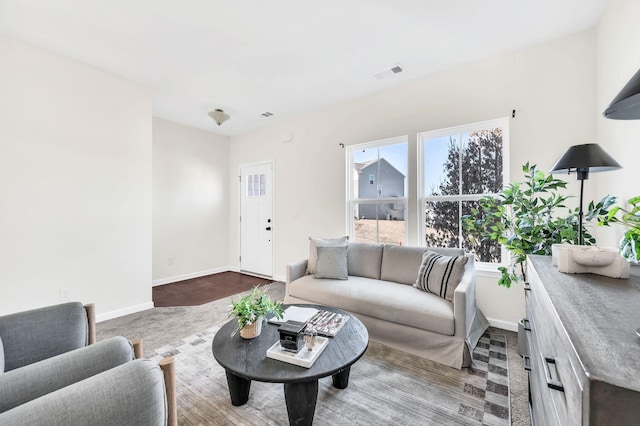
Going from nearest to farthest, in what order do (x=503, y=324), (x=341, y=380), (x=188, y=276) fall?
(x=341, y=380) → (x=503, y=324) → (x=188, y=276)

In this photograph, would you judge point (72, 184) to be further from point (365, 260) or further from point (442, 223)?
point (442, 223)

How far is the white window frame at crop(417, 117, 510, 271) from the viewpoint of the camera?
109 inches

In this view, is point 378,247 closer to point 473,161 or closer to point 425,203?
point 425,203

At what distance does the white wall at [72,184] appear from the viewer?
2.51 meters

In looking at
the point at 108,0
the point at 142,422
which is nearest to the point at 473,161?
the point at 142,422

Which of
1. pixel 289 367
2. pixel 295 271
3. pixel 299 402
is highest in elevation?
pixel 295 271

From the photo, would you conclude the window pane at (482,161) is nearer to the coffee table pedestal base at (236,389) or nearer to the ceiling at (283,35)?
the ceiling at (283,35)

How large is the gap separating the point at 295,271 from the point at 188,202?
114 inches

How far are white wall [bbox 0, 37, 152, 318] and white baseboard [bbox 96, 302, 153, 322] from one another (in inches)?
0.6

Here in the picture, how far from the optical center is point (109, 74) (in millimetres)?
3076

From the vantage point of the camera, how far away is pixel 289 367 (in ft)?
4.79

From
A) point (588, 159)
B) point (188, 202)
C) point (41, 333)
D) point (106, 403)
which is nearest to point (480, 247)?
point (588, 159)

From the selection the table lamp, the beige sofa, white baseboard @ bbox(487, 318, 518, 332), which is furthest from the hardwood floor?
the table lamp

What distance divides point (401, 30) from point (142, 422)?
3011 millimetres
